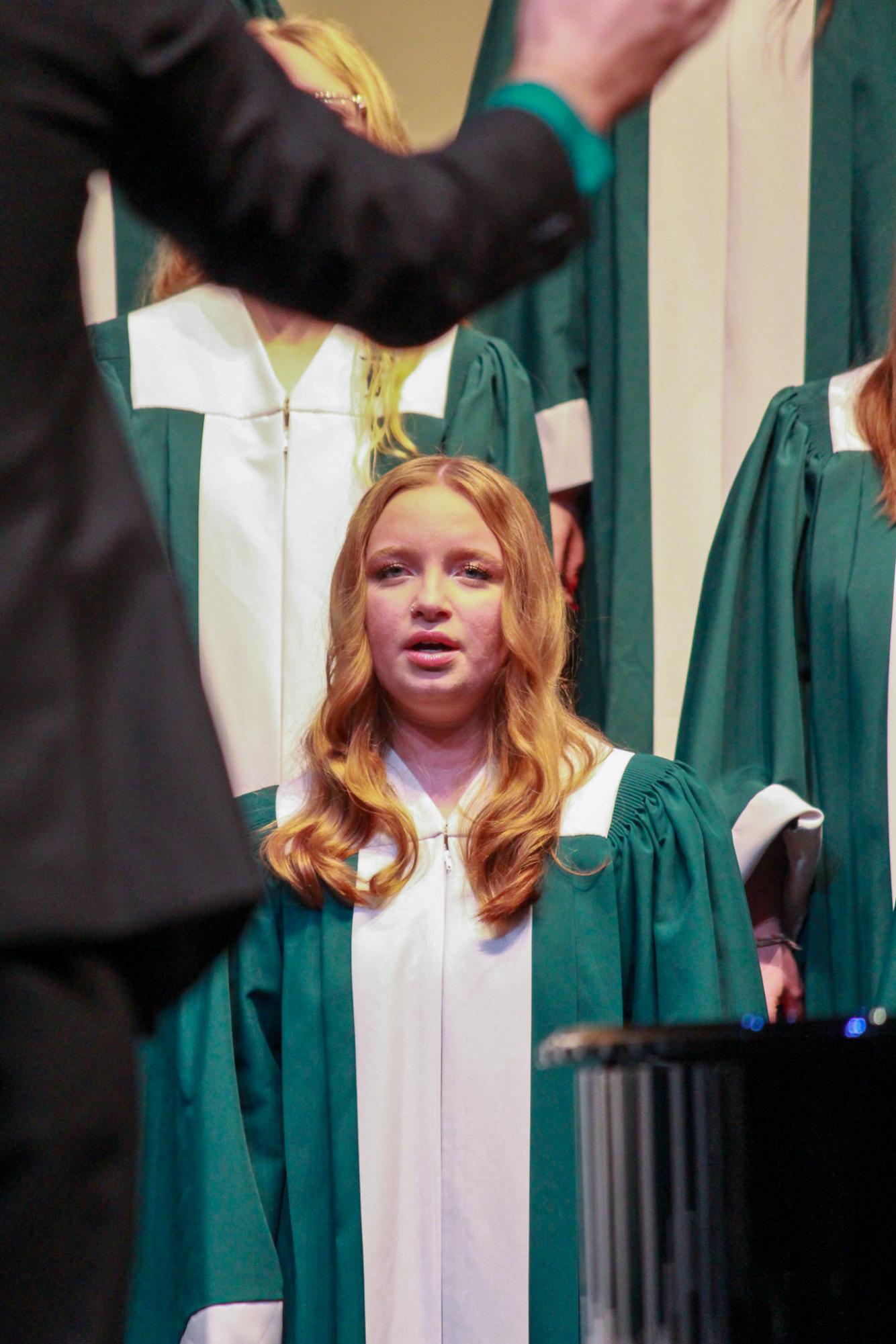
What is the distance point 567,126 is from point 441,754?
1.80m

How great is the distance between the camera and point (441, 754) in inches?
113

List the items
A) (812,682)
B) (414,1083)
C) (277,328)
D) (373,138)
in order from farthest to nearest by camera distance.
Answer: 1. (277,328)
2. (373,138)
3. (812,682)
4. (414,1083)

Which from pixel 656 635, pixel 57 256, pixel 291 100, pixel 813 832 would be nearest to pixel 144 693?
pixel 57 256

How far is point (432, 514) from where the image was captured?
2.90 m

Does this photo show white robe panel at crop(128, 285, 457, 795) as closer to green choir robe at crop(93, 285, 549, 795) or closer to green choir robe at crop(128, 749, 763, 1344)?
green choir robe at crop(93, 285, 549, 795)

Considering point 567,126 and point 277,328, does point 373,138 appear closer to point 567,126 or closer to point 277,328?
point 277,328

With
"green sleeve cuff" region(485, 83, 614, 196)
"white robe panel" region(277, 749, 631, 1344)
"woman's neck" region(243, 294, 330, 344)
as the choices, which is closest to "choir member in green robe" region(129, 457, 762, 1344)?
"white robe panel" region(277, 749, 631, 1344)

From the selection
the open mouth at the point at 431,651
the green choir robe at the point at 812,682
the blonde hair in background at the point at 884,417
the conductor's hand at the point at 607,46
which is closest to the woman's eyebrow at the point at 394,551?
the open mouth at the point at 431,651

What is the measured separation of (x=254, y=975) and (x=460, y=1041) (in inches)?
12.9

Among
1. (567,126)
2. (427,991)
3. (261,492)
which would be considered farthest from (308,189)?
(261,492)

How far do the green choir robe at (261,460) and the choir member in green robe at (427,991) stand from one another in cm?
53

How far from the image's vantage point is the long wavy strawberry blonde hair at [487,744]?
105 inches

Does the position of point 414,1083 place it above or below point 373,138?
below

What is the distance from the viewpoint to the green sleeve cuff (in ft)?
3.68
